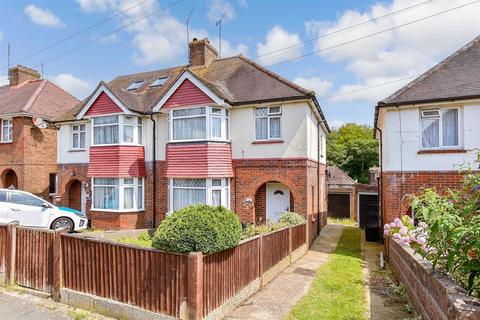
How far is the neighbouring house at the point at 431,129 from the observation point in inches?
388

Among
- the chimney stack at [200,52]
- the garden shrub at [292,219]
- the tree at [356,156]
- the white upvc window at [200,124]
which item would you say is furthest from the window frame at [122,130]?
the tree at [356,156]

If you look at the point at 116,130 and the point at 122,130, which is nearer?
the point at 122,130

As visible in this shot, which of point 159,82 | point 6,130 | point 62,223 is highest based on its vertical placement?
point 159,82

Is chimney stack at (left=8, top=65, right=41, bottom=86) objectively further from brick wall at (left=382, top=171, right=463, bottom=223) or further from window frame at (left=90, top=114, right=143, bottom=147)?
brick wall at (left=382, top=171, right=463, bottom=223)

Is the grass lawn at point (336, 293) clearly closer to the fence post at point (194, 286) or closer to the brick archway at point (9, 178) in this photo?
the fence post at point (194, 286)

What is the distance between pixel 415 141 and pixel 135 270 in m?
9.57

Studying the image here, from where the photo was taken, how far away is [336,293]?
7406 millimetres

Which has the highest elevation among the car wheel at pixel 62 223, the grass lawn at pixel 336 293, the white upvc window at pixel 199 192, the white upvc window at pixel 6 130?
the white upvc window at pixel 6 130

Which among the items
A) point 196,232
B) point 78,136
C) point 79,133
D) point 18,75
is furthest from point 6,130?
point 196,232

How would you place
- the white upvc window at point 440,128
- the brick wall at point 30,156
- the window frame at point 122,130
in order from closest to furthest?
1. the white upvc window at point 440,128
2. the window frame at point 122,130
3. the brick wall at point 30,156

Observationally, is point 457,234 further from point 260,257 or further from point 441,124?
point 441,124

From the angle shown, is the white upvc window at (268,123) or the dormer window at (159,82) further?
the dormer window at (159,82)

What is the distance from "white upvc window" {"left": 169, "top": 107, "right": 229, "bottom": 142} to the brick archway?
491 inches

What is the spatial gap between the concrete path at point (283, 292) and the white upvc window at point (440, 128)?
5421mm
